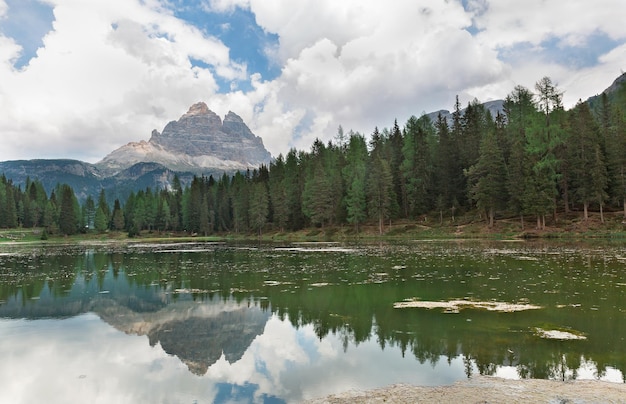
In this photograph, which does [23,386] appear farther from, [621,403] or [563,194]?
[563,194]

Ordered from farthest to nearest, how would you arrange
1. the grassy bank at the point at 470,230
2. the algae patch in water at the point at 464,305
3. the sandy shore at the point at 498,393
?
the grassy bank at the point at 470,230 < the algae patch in water at the point at 464,305 < the sandy shore at the point at 498,393

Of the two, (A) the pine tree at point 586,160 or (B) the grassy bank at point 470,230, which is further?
(A) the pine tree at point 586,160

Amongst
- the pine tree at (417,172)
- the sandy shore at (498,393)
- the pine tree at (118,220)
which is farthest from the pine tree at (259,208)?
the sandy shore at (498,393)

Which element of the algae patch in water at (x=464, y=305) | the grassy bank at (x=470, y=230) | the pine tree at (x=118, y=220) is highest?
the pine tree at (x=118, y=220)

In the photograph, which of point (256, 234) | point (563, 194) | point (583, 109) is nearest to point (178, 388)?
point (563, 194)

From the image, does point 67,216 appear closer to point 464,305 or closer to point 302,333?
point 302,333

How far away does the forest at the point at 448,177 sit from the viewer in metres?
68.4

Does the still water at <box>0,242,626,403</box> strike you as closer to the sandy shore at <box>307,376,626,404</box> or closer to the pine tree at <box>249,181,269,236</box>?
the sandy shore at <box>307,376,626,404</box>

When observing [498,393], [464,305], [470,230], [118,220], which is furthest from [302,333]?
[118,220]

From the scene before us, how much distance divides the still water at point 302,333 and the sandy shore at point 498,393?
80cm

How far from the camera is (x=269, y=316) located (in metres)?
19.2

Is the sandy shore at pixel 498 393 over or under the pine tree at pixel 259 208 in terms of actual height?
under

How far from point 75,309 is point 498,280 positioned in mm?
24503

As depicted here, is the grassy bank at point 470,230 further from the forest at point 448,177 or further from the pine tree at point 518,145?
the pine tree at point 518,145
